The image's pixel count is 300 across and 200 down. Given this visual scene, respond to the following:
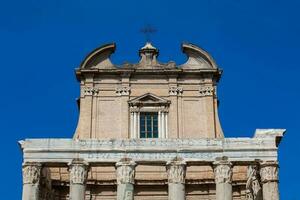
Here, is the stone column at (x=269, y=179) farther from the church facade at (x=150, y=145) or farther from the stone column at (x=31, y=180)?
the stone column at (x=31, y=180)

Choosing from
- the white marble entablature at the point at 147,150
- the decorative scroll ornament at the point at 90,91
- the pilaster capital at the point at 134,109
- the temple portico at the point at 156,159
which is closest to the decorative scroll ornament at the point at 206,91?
the pilaster capital at the point at 134,109

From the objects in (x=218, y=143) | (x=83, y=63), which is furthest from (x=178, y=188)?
A: (x=83, y=63)

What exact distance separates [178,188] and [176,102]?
792cm

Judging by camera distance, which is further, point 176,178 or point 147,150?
point 147,150

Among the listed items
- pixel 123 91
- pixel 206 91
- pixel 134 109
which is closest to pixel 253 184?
pixel 206 91

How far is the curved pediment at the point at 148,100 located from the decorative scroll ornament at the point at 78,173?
7332 millimetres

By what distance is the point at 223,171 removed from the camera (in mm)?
34344

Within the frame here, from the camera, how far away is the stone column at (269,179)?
33.9 metres

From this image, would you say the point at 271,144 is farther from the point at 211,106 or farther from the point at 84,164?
the point at 84,164

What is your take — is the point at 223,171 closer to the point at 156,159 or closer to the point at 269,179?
the point at 269,179

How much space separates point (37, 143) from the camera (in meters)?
34.8

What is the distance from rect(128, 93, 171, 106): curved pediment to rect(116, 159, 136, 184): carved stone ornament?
6.89 meters

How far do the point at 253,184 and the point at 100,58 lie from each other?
12211 mm

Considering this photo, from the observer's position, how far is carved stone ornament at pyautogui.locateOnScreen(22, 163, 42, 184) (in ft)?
112
